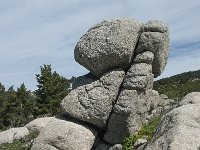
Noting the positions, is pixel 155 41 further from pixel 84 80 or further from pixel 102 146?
pixel 102 146

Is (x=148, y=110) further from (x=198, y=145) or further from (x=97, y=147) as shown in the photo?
(x=198, y=145)

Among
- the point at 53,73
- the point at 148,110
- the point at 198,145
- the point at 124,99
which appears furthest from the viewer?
the point at 53,73

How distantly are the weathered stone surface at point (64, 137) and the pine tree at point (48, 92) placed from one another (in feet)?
164

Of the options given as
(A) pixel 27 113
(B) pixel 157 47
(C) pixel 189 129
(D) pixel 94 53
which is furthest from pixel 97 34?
(A) pixel 27 113

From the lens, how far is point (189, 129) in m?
19.8

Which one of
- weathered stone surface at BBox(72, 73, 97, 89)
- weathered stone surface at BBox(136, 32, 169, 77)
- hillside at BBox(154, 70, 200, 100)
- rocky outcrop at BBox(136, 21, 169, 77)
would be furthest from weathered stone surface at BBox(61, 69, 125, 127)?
hillside at BBox(154, 70, 200, 100)

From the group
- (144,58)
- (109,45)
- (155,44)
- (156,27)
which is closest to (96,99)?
(109,45)

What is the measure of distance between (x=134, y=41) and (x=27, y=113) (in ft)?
217

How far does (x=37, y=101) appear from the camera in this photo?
82.7 m

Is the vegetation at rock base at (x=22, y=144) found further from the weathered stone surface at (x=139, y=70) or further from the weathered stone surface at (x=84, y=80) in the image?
the weathered stone surface at (x=139, y=70)

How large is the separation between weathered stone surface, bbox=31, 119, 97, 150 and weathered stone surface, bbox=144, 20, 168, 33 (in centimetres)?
836

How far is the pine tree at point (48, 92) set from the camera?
7993 cm

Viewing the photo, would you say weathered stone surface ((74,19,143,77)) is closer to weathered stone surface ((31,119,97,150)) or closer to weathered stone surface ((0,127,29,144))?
weathered stone surface ((31,119,97,150))

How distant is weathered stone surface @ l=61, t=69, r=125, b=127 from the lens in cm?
2959
